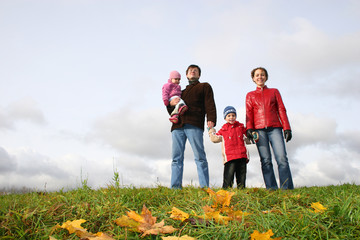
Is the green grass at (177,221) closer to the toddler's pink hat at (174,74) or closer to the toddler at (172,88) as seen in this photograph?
the toddler at (172,88)

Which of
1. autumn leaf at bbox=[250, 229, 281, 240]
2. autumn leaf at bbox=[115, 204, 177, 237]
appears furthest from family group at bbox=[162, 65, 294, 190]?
autumn leaf at bbox=[250, 229, 281, 240]

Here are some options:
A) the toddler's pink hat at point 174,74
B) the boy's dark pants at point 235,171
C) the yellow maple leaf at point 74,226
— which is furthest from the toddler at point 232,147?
the yellow maple leaf at point 74,226

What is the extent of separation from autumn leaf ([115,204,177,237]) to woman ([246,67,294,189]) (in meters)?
3.49

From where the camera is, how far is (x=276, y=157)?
5691 mm

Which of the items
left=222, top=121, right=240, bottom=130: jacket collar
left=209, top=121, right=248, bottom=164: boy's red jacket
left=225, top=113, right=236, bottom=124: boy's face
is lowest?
left=209, top=121, right=248, bottom=164: boy's red jacket

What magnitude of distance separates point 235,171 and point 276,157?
2.70 ft

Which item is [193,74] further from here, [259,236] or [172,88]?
[259,236]

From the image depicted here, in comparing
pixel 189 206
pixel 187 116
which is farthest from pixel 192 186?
pixel 187 116

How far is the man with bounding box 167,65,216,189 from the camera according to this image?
568 centimetres

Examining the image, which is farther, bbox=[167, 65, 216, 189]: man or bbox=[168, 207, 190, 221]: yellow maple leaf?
bbox=[167, 65, 216, 189]: man

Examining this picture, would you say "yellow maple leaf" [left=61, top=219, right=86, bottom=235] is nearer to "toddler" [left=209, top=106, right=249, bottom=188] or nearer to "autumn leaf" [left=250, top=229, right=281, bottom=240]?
"autumn leaf" [left=250, top=229, right=281, bottom=240]

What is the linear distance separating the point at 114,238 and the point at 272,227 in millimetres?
1334

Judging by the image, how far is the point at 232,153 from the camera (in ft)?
18.2

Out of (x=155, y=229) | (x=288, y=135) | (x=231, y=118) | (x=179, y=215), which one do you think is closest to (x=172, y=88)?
(x=231, y=118)
